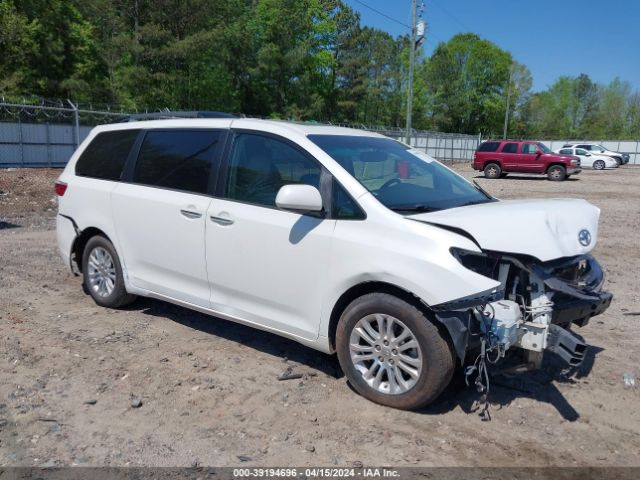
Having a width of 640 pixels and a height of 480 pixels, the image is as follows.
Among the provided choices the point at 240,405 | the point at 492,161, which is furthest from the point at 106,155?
the point at 492,161

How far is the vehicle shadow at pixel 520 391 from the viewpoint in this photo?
12.6ft

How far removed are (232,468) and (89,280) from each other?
3.31 m

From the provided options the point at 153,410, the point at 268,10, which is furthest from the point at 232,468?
the point at 268,10

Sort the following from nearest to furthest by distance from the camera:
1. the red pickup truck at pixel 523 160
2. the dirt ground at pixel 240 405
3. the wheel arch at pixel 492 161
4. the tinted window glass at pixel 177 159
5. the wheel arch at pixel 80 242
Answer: the dirt ground at pixel 240 405
the tinted window glass at pixel 177 159
the wheel arch at pixel 80 242
the red pickup truck at pixel 523 160
the wheel arch at pixel 492 161

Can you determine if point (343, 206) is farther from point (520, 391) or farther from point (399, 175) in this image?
point (520, 391)

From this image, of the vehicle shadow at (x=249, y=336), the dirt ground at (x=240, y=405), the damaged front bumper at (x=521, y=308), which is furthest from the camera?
the vehicle shadow at (x=249, y=336)

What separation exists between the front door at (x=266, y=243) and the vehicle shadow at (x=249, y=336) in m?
0.49

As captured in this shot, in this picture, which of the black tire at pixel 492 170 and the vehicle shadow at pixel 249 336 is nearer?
the vehicle shadow at pixel 249 336

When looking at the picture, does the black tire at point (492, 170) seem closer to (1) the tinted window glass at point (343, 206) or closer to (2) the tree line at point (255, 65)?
(2) the tree line at point (255, 65)

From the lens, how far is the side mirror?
3811mm

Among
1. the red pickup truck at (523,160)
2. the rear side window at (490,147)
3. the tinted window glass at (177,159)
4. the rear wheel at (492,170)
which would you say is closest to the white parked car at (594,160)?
the red pickup truck at (523,160)

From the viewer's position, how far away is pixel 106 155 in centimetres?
563

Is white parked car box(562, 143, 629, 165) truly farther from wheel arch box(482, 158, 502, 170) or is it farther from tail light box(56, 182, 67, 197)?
tail light box(56, 182, 67, 197)

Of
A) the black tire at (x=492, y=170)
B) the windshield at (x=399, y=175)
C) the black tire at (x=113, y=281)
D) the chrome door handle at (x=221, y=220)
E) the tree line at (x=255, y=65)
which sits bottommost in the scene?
the black tire at (x=113, y=281)
